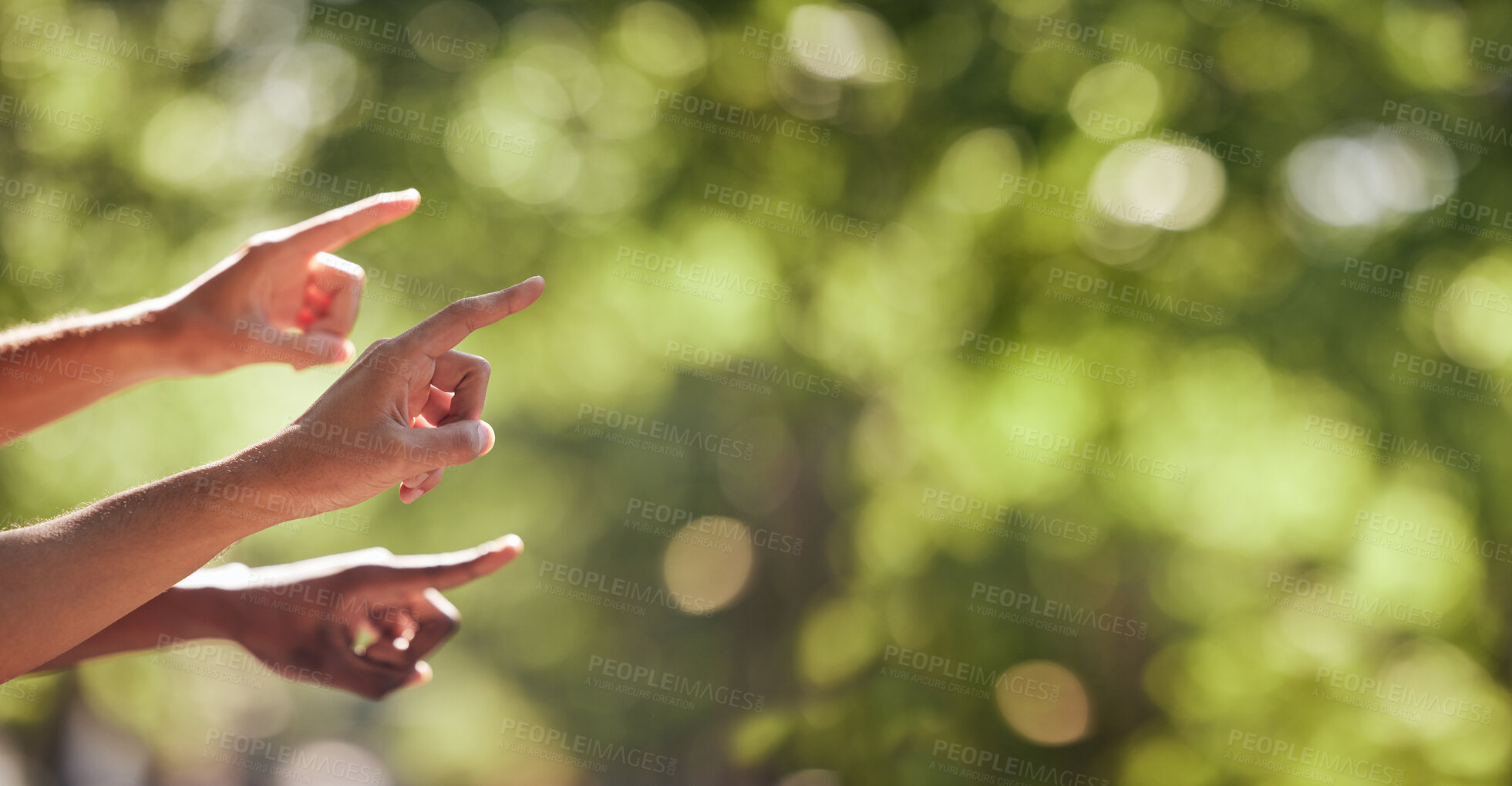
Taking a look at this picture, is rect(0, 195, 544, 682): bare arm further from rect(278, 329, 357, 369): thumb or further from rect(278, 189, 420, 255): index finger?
rect(278, 329, 357, 369): thumb

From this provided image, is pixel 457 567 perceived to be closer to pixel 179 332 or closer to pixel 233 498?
pixel 233 498

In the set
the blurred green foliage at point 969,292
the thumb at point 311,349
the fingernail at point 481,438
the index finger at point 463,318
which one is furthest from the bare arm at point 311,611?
the blurred green foliage at point 969,292

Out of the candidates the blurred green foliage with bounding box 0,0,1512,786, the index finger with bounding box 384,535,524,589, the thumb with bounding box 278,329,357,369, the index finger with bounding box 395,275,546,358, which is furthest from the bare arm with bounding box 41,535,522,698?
the blurred green foliage with bounding box 0,0,1512,786

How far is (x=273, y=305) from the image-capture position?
225 cm

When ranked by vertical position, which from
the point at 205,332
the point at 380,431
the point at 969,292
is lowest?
the point at 205,332

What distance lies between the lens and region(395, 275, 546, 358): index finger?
5.21 ft

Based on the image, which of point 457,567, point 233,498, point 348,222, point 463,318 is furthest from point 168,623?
point 463,318

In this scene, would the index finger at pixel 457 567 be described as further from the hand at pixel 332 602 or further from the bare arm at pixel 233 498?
the bare arm at pixel 233 498

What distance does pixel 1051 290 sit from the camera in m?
5.68

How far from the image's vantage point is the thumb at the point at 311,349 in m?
2.21

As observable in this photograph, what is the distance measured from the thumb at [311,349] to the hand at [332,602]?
0.50 m

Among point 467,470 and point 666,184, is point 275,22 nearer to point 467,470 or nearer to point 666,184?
point 666,184

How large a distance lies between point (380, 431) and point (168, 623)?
1.17 meters

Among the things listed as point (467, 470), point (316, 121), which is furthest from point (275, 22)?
point (467, 470)
